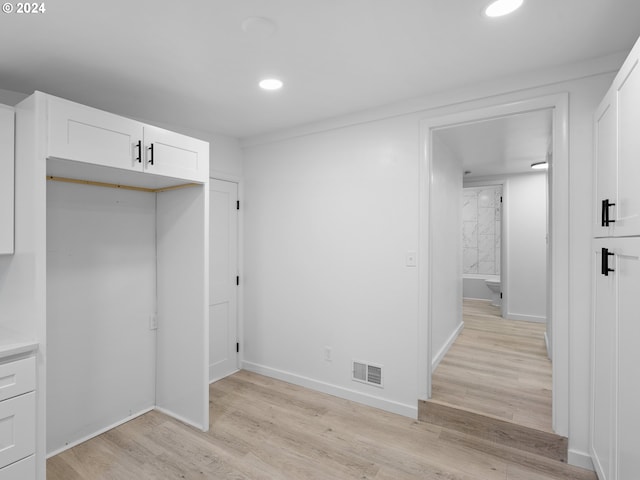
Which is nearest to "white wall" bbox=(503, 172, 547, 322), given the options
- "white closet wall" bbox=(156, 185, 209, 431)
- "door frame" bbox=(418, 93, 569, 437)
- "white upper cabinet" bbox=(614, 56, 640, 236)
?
"door frame" bbox=(418, 93, 569, 437)

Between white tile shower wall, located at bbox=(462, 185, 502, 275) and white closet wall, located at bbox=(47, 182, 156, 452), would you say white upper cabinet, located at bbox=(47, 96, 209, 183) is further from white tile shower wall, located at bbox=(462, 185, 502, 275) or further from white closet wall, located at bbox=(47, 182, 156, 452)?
white tile shower wall, located at bbox=(462, 185, 502, 275)

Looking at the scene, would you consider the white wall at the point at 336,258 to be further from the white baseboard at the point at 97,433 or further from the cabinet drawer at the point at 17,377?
the cabinet drawer at the point at 17,377

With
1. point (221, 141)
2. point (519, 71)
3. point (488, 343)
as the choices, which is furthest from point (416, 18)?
point (488, 343)

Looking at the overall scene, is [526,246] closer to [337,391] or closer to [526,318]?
[526,318]

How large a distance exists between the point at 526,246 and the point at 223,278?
14.9 ft

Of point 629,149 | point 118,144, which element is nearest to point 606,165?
point 629,149

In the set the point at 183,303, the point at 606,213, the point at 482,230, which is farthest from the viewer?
the point at 482,230

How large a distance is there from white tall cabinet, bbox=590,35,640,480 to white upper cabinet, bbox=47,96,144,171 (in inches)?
99.2

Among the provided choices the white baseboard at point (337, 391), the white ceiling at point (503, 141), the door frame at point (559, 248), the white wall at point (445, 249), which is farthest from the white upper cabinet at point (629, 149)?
the white baseboard at point (337, 391)

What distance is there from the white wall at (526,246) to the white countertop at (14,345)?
18.9 ft

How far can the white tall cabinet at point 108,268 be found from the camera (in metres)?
1.86

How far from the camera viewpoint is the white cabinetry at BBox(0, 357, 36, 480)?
67.1 inches

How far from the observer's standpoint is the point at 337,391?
10.4ft

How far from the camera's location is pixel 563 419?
2.23 m
